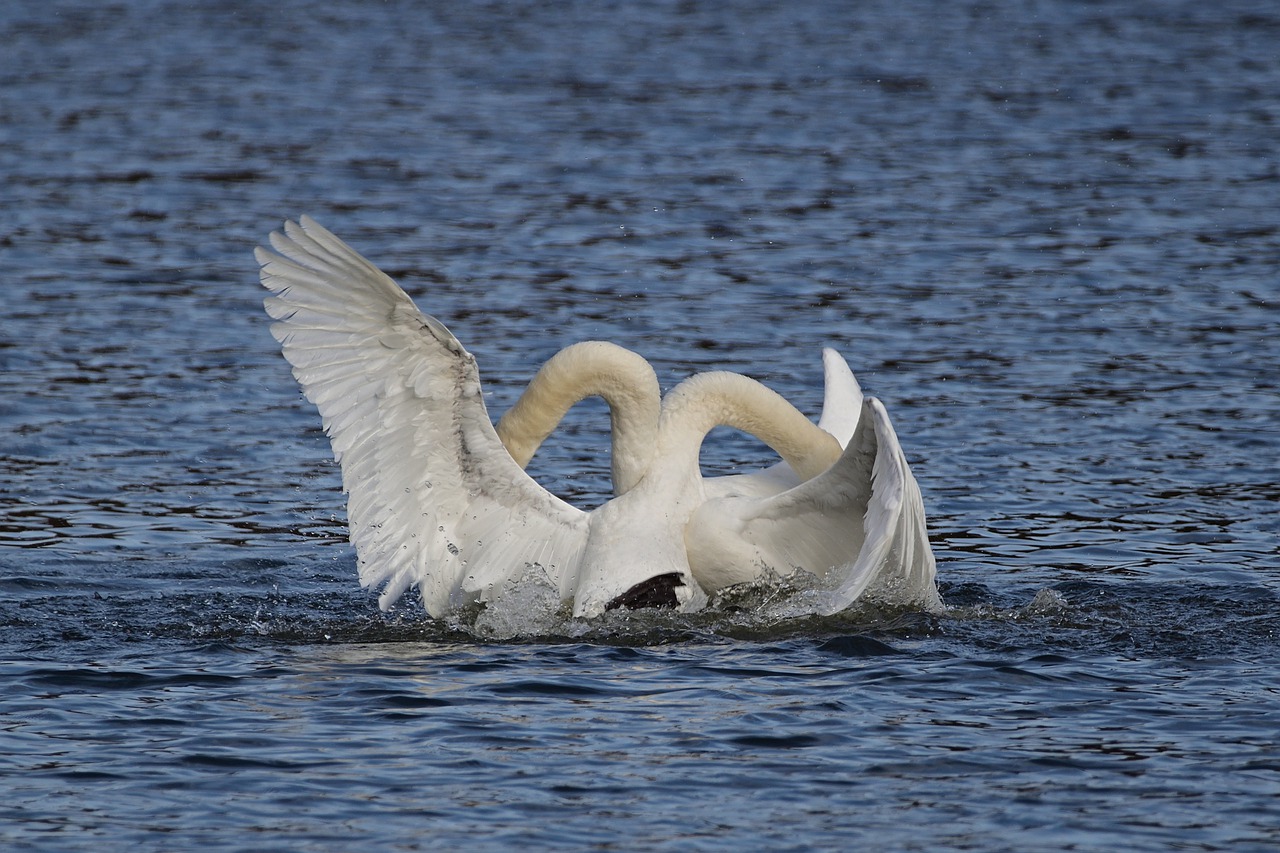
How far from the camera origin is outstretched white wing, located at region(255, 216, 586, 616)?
7.95 meters

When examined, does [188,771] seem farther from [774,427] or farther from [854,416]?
[854,416]

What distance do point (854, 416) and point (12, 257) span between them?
9.19 meters

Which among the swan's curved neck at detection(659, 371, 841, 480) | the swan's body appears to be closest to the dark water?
the swan's body

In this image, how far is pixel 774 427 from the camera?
363 inches

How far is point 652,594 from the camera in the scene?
858 centimetres

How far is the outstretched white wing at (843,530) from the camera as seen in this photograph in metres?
7.45

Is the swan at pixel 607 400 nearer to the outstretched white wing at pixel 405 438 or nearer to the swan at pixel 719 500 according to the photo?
the swan at pixel 719 500

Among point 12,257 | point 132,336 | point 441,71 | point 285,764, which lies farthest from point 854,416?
point 441,71

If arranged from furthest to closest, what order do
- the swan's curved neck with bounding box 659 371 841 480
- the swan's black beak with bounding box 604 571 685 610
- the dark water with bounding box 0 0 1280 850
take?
the swan's curved neck with bounding box 659 371 841 480
the swan's black beak with bounding box 604 571 685 610
the dark water with bounding box 0 0 1280 850

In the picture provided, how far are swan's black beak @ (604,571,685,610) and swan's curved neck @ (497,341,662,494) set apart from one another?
21.4 inches

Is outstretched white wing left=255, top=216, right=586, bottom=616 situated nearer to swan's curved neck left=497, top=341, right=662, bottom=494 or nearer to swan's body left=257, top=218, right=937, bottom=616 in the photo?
swan's body left=257, top=218, right=937, bottom=616

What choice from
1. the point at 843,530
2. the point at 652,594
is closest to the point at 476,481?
the point at 652,594

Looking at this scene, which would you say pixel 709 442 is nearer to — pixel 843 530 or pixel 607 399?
pixel 607 399

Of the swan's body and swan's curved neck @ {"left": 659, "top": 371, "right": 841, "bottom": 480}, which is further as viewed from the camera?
swan's curved neck @ {"left": 659, "top": 371, "right": 841, "bottom": 480}
